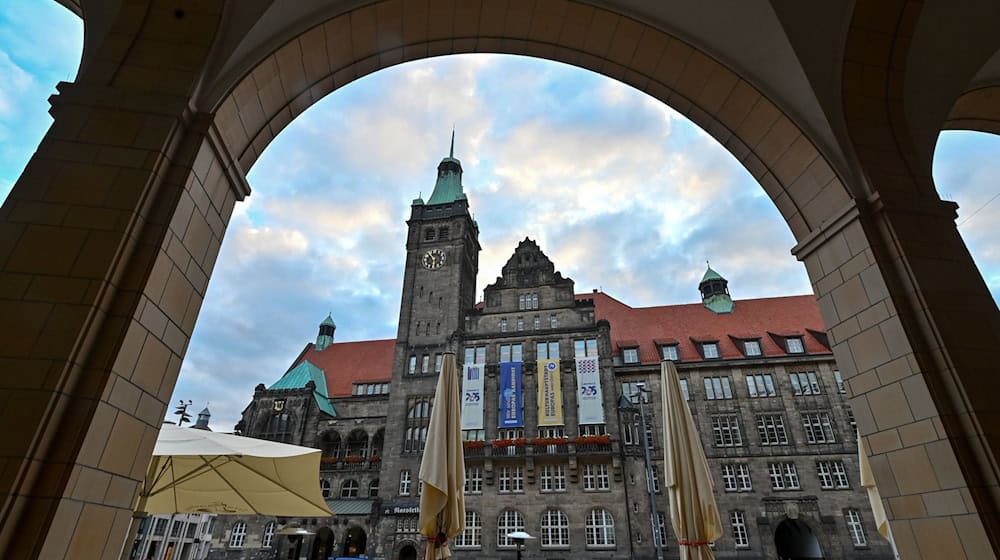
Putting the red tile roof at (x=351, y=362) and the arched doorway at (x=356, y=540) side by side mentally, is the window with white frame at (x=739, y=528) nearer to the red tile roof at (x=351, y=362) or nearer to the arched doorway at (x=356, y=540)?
the arched doorway at (x=356, y=540)

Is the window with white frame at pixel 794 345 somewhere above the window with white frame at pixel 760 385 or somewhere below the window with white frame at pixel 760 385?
above

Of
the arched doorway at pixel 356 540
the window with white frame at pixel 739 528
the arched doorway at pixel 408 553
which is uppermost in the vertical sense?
the window with white frame at pixel 739 528

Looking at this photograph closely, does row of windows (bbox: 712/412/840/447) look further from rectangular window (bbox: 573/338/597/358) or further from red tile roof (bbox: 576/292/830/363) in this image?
rectangular window (bbox: 573/338/597/358)

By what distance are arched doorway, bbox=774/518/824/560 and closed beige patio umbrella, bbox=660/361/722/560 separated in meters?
24.8

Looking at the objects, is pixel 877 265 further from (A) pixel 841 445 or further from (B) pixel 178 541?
(B) pixel 178 541

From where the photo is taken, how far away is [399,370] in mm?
32406

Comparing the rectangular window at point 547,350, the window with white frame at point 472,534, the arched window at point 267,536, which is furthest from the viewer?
the arched window at point 267,536

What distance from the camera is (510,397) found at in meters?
29.5

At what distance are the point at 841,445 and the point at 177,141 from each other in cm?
3368

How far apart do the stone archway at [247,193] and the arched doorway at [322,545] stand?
33.2 metres

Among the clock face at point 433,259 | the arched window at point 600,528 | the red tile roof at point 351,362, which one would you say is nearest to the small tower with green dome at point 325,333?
the red tile roof at point 351,362

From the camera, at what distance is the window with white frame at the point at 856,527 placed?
25047 millimetres

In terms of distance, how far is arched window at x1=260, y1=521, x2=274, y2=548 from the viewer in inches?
1212

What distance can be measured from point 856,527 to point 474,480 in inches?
813
